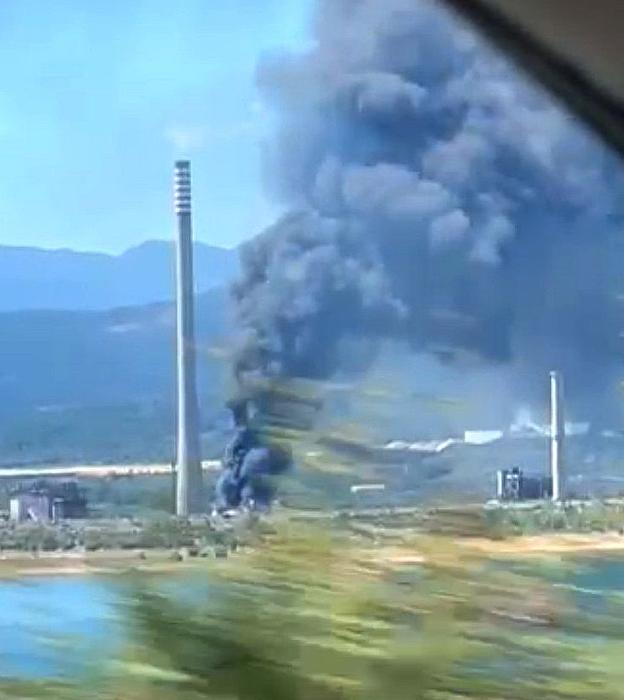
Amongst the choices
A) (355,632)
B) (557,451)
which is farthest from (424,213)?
(355,632)

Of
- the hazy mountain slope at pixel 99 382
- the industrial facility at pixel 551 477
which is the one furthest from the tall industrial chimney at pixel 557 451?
the hazy mountain slope at pixel 99 382

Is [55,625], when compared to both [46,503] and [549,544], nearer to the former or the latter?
[46,503]

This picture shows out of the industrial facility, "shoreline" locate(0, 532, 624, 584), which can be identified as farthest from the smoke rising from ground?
"shoreline" locate(0, 532, 624, 584)

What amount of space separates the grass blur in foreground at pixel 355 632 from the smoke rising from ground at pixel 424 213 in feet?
0.53

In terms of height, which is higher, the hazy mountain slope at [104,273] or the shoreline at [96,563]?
the hazy mountain slope at [104,273]

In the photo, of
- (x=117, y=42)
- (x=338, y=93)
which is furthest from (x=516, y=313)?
(x=117, y=42)

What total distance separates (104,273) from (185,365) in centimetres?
10

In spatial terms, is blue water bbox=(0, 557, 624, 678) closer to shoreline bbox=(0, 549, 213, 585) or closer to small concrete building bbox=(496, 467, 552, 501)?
shoreline bbox=(0, 549, 213, 585)

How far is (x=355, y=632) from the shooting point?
1.18 meters

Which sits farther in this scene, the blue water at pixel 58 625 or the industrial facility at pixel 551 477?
the industrial facility at pixel 551 477

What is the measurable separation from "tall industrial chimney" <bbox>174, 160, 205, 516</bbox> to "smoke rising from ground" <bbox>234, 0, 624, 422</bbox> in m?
0.04

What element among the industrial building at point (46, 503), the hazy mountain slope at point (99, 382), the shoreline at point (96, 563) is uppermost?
the hazy mountain slope at point (99, 382)

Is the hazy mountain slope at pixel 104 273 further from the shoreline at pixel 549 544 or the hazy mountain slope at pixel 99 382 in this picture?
the shoreline at pixel 549 544

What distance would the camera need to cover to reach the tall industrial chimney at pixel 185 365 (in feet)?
4.09
